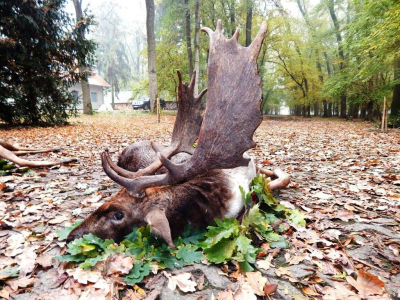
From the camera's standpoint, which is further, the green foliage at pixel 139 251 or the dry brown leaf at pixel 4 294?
the green foliage at pixel 139 251

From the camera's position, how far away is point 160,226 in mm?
1967

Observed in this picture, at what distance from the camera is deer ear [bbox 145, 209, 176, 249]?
6.30 ft

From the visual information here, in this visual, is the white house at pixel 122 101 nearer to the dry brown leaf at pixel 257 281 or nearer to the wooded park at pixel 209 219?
the wooded park at pixel 209 219

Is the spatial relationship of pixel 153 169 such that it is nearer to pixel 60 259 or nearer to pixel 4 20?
pixel 60 259

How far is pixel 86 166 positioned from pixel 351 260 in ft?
15.4

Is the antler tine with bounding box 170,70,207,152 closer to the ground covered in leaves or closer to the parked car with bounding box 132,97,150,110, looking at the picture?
the ground covered in leaves

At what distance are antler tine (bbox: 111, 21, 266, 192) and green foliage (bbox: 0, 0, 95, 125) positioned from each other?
11.6m

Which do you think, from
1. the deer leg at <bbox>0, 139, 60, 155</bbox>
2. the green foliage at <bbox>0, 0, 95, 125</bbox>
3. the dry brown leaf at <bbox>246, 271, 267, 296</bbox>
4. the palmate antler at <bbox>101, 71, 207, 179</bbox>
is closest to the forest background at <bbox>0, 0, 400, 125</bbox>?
the green foliage at <bbox>0, 0, 95, 125</bbox>

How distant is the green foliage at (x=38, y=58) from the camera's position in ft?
35.5

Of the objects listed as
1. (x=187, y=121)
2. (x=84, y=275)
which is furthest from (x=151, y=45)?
(x=84, y=275)

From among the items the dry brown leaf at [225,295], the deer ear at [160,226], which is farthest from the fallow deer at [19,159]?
the dry brown leaf at [225,295]

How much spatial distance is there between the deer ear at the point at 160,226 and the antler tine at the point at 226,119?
0.32 meters

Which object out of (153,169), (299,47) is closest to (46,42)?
(153,169)

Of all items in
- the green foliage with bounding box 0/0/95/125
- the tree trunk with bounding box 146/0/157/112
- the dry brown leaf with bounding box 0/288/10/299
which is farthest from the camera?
the tree trunk with bounding box 146/0/157/112
